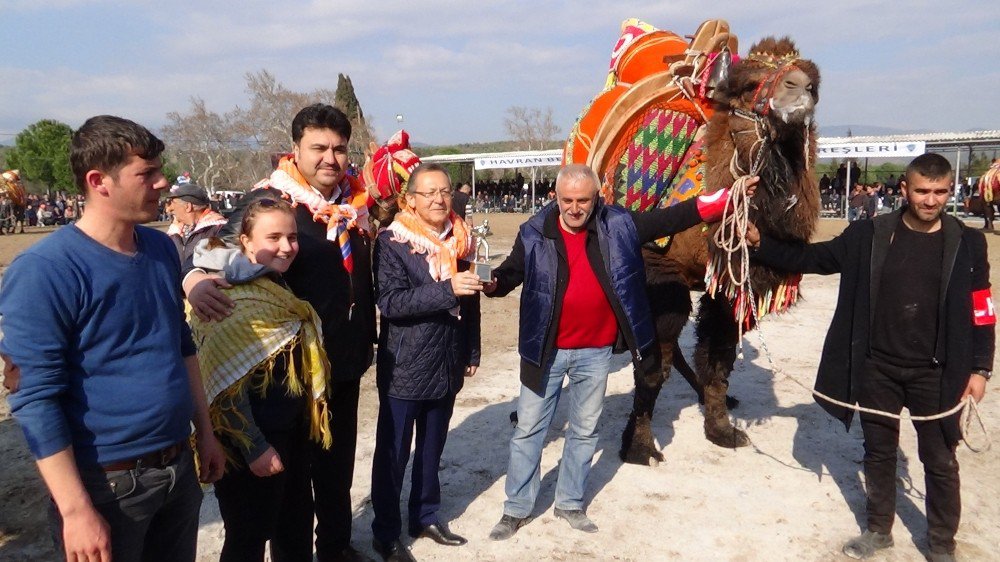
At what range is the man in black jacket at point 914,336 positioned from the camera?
2.73 m

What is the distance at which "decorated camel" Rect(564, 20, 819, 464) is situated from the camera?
331cm

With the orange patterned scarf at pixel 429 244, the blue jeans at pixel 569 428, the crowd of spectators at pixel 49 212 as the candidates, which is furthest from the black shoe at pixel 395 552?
the crowd of spectators at pixel 49 212

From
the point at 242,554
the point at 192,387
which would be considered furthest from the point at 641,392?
the point at 192,387

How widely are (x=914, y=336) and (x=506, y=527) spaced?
2.07m

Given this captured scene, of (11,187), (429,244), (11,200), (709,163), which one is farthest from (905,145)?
(11,200)

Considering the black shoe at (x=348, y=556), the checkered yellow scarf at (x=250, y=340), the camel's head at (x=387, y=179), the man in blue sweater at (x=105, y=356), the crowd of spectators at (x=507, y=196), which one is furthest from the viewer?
the crowd of spectators at (x=507, y=196)

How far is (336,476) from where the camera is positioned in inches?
112

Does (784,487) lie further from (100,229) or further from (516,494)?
(100,229)

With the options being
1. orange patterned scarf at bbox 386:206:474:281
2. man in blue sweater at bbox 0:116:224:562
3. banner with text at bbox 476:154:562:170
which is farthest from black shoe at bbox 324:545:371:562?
banner with text at bbox 476:154:562:170

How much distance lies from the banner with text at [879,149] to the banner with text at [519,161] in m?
8.57

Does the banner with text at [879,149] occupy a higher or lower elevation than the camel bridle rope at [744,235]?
higher

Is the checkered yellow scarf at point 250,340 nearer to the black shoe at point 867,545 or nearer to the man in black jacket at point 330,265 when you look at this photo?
the man in black jacket at point 330,265

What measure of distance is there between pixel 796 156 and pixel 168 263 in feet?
9.76

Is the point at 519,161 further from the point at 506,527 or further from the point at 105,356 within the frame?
the point at 105,356
